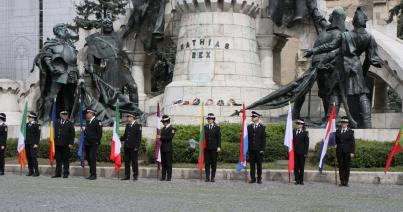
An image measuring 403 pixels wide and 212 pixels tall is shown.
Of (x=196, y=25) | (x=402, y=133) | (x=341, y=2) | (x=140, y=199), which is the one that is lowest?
(x=140, y=199)

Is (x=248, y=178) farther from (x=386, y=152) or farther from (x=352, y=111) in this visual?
(x=352, y=111)

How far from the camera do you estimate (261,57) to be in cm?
2462

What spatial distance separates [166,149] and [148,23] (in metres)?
11.5

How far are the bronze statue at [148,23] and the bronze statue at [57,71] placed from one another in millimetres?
3511

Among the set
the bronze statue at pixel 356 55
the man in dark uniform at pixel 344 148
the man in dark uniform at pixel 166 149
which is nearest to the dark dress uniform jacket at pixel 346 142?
the man in dark uniform at pixel 344 148

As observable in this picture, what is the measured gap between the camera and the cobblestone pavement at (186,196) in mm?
11148

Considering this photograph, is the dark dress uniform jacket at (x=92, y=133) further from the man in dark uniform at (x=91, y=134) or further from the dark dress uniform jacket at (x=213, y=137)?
the dark dress uniform jacket at (x=213, y=137)

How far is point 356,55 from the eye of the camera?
61.6 feet

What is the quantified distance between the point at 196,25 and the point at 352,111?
6.34m

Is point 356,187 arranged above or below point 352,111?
below

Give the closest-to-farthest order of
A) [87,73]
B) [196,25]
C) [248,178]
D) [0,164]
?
[248,178] < [0,164] < [196,25] < [87,73]

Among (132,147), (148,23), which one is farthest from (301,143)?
(148,23)

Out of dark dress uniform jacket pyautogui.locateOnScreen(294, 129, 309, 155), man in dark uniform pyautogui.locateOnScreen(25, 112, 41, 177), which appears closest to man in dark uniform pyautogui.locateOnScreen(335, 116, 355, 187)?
dark dress uniform jacket pyautogui.locateOnScreen(294, 129, 309, 155)

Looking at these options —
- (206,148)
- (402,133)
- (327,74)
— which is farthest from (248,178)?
(327,74)
